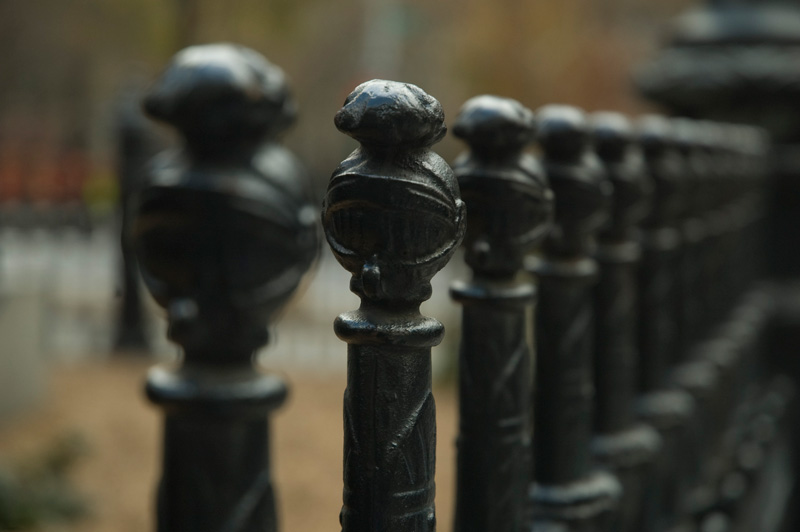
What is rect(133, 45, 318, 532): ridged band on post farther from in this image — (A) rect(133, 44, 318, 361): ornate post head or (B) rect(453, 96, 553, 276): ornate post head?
(B) rect(453, 96, 553, 276): ornate post head

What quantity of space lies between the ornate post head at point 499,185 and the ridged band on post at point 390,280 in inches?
13.1

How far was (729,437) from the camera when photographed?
3.85 m

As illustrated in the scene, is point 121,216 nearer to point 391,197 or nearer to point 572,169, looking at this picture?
point 572,169

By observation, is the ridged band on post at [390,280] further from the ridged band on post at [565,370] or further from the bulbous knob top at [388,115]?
the ridged band on post at [565,370]

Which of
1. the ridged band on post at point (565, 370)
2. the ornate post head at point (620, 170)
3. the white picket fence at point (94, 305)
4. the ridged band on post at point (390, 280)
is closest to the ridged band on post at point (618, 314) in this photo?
the ornate post head at point (620, 170)

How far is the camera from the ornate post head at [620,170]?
1928 millimetres

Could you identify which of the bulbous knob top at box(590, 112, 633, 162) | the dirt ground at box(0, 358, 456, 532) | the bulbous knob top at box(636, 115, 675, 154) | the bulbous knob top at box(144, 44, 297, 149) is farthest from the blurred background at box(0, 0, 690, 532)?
the bulbous knob top at box(636, 115, 675, 154)

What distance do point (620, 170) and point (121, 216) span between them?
834cm

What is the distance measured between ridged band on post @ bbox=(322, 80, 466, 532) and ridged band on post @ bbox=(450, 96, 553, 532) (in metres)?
0.35

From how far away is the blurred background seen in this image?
17.9ft

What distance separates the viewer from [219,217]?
970mm

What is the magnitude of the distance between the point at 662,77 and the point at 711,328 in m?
1.52

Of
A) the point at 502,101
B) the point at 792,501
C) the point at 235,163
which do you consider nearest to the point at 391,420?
the point at 235,163

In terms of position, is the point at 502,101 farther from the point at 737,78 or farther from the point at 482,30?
the point at 482,30
